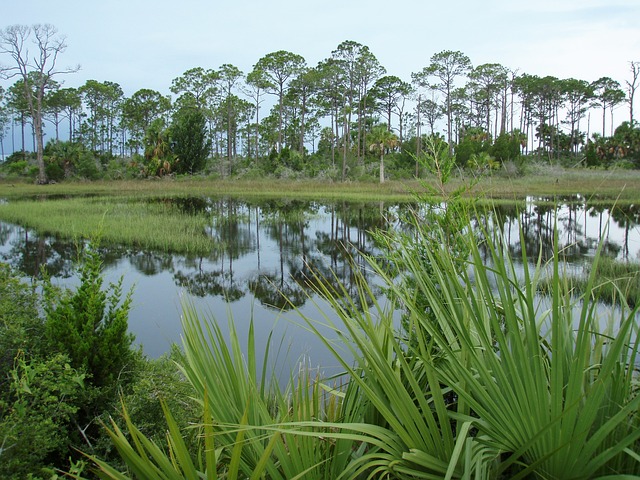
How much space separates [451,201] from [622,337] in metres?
2.15

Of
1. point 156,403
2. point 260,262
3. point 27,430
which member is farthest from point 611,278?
point 27,430

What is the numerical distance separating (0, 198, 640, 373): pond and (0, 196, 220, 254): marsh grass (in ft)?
1.99

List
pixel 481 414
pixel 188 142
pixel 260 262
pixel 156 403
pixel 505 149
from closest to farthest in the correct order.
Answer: pixel 481 414 → pixel 156 403 → pixel 260 262 → pixel 505 149 → pixel 188 142

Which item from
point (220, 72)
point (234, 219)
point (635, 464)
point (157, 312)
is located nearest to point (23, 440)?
point (635, 464)

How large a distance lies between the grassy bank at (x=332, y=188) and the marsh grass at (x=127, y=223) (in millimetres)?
10119

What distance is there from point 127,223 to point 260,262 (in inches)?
285

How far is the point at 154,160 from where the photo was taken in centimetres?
4453

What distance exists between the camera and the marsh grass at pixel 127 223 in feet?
48.9

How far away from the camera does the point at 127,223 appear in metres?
18.0

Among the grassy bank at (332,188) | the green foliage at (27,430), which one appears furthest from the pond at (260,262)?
the grassy bank at (332,188)

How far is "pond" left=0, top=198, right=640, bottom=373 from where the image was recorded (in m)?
7.27

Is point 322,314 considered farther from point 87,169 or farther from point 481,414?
point 87,169

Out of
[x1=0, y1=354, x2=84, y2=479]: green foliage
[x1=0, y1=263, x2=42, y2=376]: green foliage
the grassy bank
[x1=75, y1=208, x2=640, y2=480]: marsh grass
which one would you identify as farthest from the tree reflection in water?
the grassy bank

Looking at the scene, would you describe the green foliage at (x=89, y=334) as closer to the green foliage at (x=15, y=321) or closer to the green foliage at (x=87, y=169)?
the green foliage at (x=15, y=321)
